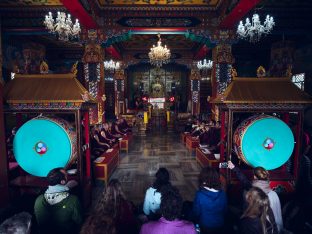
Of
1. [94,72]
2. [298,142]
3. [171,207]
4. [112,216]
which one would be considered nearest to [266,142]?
[298,142]

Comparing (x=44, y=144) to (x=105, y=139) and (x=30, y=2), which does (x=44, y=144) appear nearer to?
(x=105, y=139)

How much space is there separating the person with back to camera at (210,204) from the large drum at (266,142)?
65.8 inches

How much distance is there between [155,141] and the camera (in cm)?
1080

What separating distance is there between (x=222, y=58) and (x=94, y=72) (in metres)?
4.70

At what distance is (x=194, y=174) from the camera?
20.5 feet

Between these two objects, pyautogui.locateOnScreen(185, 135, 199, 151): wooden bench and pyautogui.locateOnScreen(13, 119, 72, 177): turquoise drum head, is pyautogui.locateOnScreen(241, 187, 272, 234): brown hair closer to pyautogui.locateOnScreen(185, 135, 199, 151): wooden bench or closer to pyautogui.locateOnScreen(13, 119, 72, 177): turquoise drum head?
pyautogui.locateOnScreen(13, 119, 72, 177): turquoise drum head

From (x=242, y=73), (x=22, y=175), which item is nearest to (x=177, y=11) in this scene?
(x=22, y=175)

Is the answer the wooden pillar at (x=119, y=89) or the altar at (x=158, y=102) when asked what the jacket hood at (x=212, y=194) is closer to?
the wooden pillar at (x=119, y=89)

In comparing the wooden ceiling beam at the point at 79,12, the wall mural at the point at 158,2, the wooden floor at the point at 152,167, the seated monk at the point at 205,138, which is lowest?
the wooden floor at the point at 152,167

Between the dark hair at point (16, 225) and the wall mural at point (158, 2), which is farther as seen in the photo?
the wall mural at point (158, 2)

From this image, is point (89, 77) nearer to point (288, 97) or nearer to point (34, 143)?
point (34, 143)

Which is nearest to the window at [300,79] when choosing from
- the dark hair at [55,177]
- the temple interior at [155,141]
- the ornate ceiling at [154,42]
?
the temple interior at [155,141]

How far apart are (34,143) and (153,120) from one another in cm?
1171

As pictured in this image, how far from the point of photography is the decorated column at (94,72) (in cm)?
794
